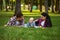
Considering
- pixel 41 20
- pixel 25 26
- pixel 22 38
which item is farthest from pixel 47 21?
pixel 22 38

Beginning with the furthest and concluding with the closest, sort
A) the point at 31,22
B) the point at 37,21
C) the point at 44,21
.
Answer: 1. the point at 37,21
2. the point at 44,21
3. the point at 31,22

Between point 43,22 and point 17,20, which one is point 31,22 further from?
point 17,20

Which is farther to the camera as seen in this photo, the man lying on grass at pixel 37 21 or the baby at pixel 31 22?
the man lying on grass at pixel 37 21

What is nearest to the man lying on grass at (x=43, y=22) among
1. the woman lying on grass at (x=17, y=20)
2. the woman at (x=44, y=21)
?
the woman at (x=44, y=21)

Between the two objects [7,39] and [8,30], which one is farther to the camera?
[8,30]

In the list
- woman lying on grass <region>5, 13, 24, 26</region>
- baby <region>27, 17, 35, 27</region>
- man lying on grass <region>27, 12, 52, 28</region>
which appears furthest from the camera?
woman lying on grass <region>5, 13, 24, 26</region>

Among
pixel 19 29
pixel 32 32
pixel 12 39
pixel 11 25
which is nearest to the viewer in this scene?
pixel 12 39

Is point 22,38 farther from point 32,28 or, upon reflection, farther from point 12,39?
point 32,28

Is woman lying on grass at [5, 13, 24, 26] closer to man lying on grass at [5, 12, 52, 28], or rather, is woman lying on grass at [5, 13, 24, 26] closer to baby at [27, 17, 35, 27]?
man lying on grass at [5, 12, 52, 28]

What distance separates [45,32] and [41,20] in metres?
1.34

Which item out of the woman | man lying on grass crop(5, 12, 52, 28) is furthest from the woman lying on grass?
the woman

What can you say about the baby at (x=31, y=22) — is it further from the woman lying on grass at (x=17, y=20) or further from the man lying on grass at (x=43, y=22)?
the woman lying on grass at (x=17, y=20)

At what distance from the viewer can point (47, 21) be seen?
52.8 ft

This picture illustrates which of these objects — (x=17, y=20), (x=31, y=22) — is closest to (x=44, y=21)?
(x=31, y=22)
